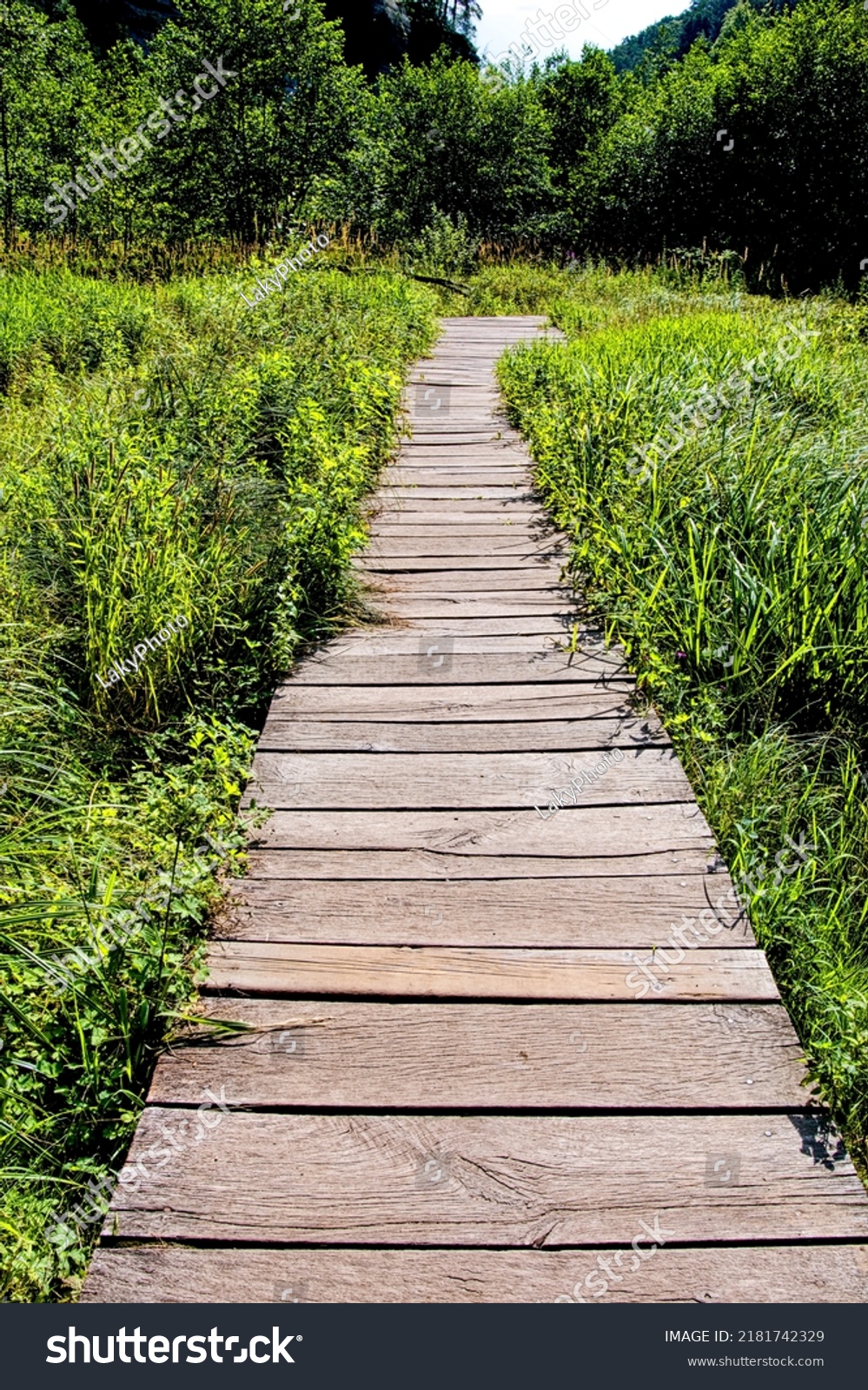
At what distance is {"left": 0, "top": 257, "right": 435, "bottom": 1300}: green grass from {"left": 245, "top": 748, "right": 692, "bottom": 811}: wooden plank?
20 centimetres

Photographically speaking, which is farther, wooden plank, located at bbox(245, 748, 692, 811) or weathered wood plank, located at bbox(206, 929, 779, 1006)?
wooden plank, located at bbox(245, 748, 692, 811)

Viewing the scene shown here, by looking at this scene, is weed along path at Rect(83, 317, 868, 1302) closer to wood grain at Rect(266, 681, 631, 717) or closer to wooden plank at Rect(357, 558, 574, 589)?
wood grain at Rect(266, 681, 631, 717)

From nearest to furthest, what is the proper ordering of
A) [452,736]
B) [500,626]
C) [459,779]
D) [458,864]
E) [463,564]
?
[458,864]
[459,779]
[452,736]
[500,626]
[463,564]

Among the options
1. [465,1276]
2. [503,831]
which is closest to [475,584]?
[503,831]

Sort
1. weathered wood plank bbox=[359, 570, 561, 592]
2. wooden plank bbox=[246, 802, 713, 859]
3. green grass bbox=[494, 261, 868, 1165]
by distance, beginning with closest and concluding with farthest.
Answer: green grass bbox=[494, 261, 868, 1165] → wooden plank bbox=[246, 802, 713, 859] → weathered wood plank bbox=[359, 570, 561, 592]

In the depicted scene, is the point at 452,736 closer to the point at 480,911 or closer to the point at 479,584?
the point at 480,911

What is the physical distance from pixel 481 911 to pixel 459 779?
663 millimetres

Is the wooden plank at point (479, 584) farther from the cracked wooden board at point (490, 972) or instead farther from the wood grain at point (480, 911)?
the cracked wooden board at point (490, 972)

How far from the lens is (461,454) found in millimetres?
6426

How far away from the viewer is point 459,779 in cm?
317

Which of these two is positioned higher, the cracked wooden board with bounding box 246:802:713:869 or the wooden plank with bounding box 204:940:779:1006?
the cracked wooden board with bounding box 246:802:713:869

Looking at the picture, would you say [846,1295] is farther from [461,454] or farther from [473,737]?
[461,454]

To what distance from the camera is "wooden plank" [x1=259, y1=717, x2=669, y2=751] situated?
3342mm

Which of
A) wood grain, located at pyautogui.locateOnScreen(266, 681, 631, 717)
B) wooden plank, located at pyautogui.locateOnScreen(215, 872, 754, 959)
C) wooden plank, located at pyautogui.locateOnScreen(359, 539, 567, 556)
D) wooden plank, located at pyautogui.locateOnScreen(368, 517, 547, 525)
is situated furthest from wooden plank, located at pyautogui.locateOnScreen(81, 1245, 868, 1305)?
wooden plank, located at pyautogui.locateOnScreen(368, 517, 547, 525)
